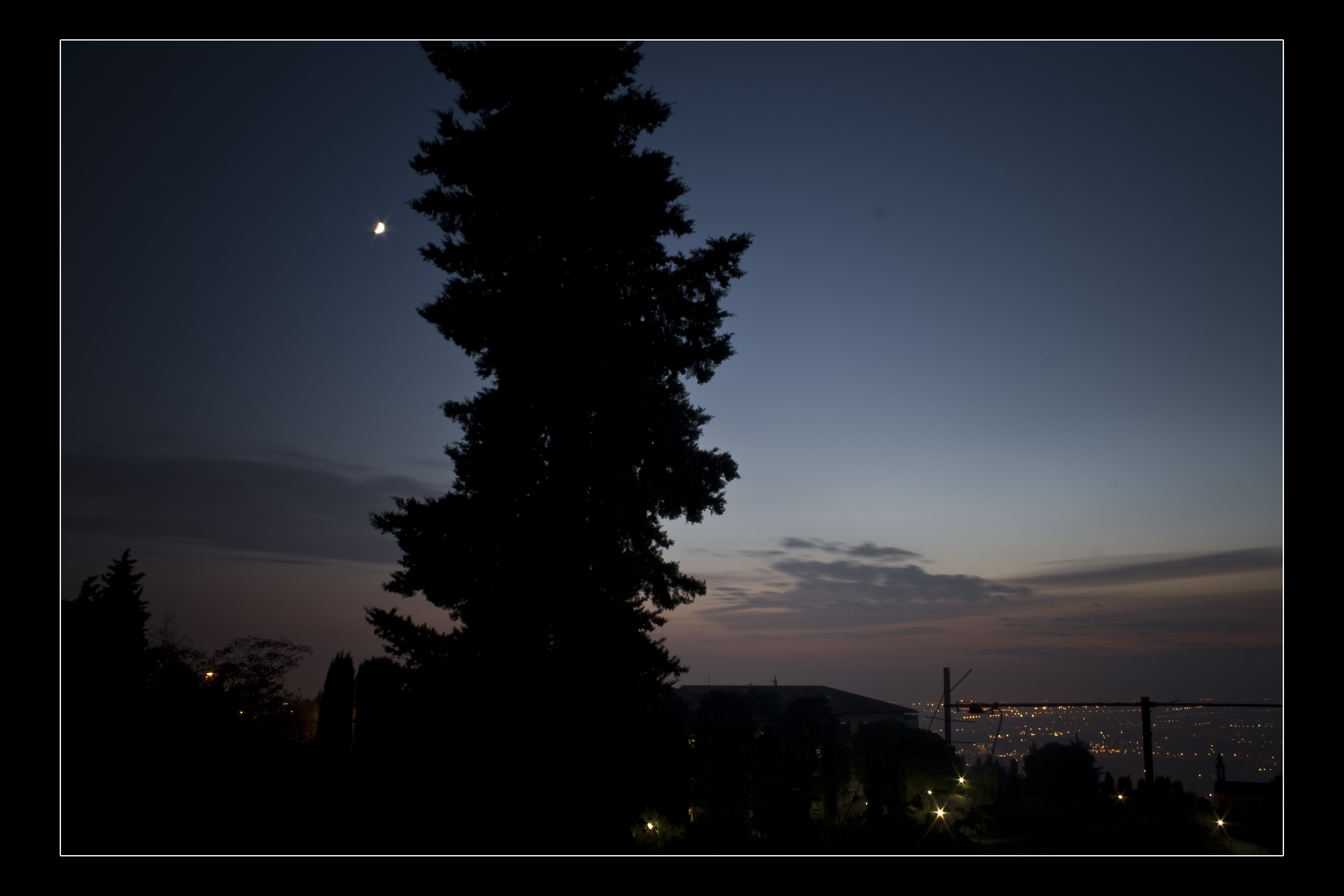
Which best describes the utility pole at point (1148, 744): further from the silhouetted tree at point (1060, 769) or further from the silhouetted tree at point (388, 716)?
the silhouetted tree at point (1060, 769)

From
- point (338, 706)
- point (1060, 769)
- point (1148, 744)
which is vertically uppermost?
point (1148, 744)

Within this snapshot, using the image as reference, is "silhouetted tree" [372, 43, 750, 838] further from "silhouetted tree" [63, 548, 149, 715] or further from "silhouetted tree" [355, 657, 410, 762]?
"silhouetted tree" [63, 548, 149, 715]

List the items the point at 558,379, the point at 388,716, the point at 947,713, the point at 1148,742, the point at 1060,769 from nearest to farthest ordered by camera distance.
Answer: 1. the point at 558,379
2. the point at 388,716
3. the point at 1148,742
4. the point at 947,713
5. the point at 1060,769

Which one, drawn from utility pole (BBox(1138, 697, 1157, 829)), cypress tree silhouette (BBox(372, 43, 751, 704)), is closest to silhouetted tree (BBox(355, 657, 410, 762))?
cypress tree silhouette (BBox(372, 43, 751, 704))

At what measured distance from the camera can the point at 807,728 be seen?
51062 millimetres

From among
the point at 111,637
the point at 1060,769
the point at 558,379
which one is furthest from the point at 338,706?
the point at 1060,769

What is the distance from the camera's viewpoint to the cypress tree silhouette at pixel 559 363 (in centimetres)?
1130

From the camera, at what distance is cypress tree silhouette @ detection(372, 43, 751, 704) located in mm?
11305

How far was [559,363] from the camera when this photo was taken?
36.9ft

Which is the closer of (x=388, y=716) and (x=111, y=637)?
(x=388, y=716)

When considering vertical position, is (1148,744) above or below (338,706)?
above

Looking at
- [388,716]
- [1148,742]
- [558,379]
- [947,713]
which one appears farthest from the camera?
[947,713]

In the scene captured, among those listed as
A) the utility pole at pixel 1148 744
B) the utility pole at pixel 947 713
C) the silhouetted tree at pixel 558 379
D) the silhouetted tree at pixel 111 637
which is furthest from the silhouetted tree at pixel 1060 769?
the silhouetted tree at pixel 111 637

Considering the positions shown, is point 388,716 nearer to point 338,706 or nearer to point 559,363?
point 559,363
